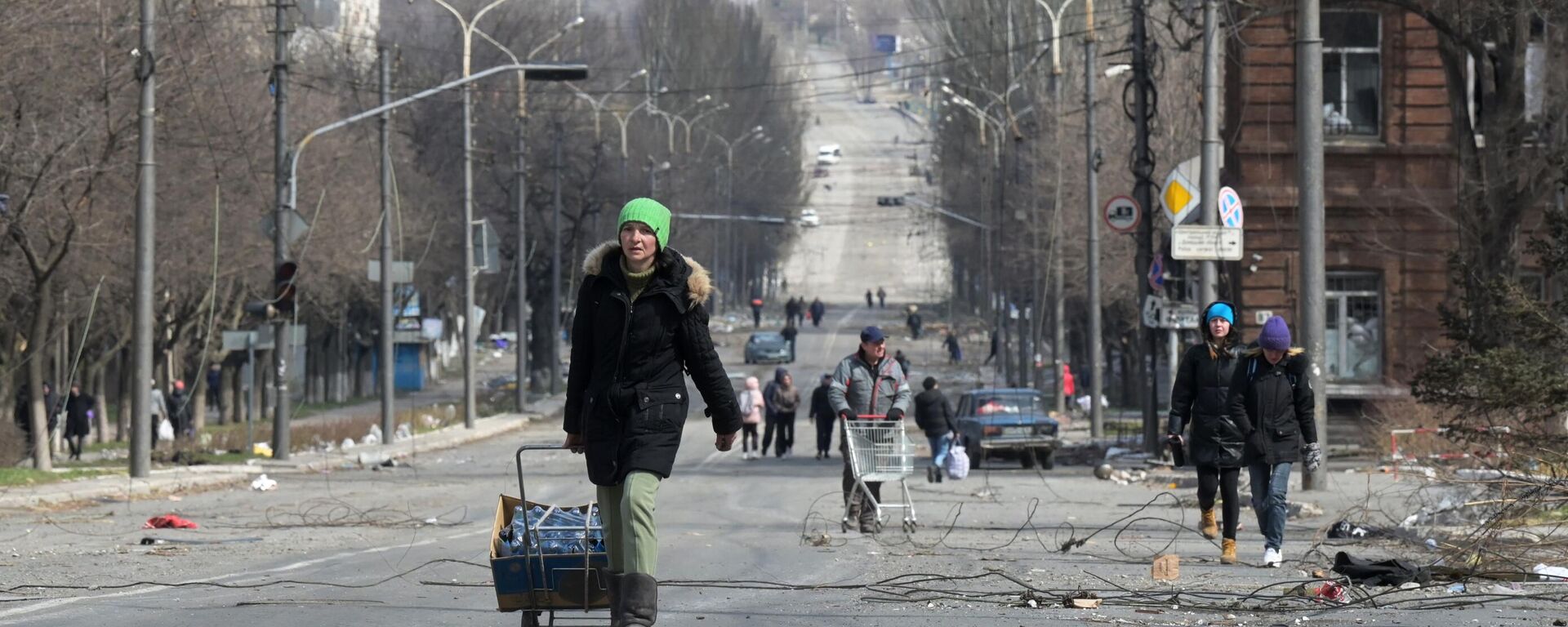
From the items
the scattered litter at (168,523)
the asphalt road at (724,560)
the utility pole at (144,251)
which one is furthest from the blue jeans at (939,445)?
the scattered litter at (168,523)

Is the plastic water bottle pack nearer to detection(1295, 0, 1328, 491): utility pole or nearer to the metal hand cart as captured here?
the metal hand cart

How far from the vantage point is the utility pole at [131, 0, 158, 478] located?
2522 centimetres

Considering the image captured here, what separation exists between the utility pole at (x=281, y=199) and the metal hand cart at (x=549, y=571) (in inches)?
922

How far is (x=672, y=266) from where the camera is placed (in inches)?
313

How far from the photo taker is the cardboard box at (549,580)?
8.10 metres

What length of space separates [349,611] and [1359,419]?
2499 cm

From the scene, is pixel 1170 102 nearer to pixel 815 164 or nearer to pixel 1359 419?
pixel 1359 419

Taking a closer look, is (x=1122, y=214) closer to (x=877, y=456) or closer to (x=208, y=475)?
(x=208, y=475)

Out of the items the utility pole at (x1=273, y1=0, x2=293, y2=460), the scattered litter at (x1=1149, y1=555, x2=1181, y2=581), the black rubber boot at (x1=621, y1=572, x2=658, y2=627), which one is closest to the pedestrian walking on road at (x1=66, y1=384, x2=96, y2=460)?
the utility pole at (x1=273, y1=0, x2=293, y2=460)

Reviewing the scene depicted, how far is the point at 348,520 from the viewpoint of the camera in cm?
1831

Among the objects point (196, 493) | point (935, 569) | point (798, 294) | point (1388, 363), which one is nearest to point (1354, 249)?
point (1388, 363)

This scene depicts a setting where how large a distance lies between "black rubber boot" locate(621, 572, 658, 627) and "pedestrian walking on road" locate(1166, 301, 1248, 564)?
20.3 ft

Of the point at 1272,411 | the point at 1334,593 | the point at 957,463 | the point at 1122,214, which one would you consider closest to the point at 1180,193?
the point at 1122,214

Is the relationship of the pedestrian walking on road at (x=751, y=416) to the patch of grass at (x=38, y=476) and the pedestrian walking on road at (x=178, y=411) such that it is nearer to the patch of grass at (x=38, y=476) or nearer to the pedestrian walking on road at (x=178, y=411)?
the patch of grass at (x=38, y=476)
